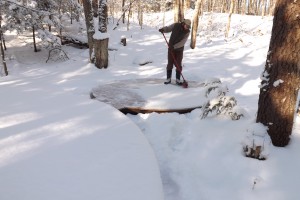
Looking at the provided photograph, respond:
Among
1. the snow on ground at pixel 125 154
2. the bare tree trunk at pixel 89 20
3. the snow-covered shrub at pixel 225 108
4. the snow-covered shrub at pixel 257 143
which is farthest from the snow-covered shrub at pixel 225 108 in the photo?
the bare tree trunk at pixel 89 20

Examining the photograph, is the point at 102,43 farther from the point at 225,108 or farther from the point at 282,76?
the point at 282,76

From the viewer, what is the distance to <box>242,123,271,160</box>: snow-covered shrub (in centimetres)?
406

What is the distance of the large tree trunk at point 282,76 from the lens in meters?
3.82

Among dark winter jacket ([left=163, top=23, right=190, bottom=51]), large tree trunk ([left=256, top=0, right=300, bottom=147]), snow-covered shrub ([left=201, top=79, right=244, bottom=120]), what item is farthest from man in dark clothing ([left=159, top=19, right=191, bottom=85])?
large tree trunk ([left=256, top=0, right=300, bottom=147])

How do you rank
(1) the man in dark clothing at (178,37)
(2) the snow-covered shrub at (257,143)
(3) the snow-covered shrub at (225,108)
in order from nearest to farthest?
(2) the snow-covered shrub at (257,143) → (3) the snow-covered shrub at (225,108) → (1) the man in dark clothing at (178,37)

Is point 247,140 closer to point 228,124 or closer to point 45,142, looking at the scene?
point 228,124

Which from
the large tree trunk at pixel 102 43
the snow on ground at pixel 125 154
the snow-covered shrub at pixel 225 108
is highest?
the large tree trunk at pixel 102 43

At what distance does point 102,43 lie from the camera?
10.1 m

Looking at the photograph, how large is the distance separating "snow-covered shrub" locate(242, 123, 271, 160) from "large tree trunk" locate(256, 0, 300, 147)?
11cm

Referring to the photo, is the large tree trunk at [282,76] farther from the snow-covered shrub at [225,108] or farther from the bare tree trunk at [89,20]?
the bare tree trunk at [89,20]

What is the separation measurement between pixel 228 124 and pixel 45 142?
2.98 metres

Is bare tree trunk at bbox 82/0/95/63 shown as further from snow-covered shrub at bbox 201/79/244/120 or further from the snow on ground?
snow-covered shrub at bbox 201/79/244/120

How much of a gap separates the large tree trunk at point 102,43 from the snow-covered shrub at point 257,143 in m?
6.97

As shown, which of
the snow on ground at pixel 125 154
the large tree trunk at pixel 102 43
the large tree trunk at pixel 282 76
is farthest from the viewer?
the large tree trunk at pixel 102 43
